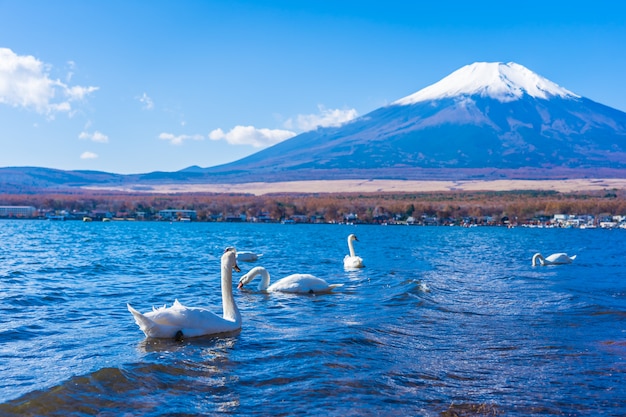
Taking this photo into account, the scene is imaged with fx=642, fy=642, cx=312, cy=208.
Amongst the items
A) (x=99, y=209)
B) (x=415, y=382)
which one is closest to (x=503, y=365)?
(x=415, y=382)

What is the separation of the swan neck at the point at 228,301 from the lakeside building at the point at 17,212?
12057 centimetres

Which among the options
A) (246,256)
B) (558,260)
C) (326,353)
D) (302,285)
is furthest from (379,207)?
(326,353)

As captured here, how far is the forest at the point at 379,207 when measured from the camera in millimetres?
106312

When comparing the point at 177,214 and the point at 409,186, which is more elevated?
the point at 409,186

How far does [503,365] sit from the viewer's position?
9414 millimetres

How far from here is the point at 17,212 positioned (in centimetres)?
12300

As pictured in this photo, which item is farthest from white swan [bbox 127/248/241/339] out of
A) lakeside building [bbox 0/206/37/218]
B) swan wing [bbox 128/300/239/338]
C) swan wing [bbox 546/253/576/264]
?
lakeside building [bbox 0/206/37/218]

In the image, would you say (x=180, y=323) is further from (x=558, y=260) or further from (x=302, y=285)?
(x=558, y=260)

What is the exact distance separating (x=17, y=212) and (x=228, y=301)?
405ft

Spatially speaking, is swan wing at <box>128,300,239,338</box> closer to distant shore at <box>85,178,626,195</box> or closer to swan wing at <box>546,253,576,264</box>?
swan wing at <box>546,253,576,264</box>

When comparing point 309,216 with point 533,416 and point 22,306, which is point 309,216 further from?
point 533,416

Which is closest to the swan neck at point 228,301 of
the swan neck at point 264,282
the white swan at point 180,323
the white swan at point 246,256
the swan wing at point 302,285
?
the white swan at point 180,323

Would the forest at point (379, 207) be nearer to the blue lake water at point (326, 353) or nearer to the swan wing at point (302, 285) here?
the blue lake water at point (326, 353)

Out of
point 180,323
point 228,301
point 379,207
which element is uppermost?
point 228,301
